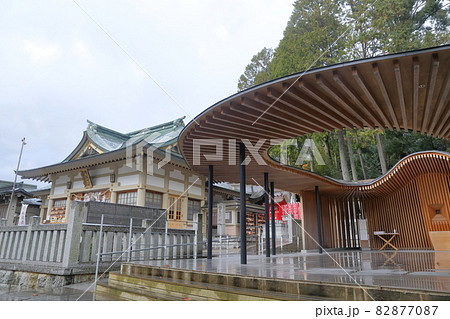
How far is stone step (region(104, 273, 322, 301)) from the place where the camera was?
3.08 m

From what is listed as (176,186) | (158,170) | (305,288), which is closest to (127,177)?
(158,170)

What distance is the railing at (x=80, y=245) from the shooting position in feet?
20.4

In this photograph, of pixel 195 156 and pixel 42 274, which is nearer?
pixel 42 274

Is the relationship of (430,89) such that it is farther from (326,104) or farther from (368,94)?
(326,104)

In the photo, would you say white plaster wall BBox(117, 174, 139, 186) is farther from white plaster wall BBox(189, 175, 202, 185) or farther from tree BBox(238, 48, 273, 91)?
tree BBox(238, 48, 273, 91)

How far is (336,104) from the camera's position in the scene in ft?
15.3

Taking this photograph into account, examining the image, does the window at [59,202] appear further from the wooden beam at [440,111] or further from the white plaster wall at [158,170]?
the wooden beam at [440,111]

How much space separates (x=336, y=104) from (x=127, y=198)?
10.7m

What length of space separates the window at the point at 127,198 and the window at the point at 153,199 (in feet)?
1.69

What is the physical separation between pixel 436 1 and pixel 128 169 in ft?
72.5

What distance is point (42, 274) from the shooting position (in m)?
6.43

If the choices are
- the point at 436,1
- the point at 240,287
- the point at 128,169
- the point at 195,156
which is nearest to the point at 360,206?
the point at 195,156

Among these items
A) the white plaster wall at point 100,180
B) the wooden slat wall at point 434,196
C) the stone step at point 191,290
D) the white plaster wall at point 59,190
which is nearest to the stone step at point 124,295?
the stone step at point 191,290

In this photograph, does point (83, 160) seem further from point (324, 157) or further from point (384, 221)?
point (324, 157)
